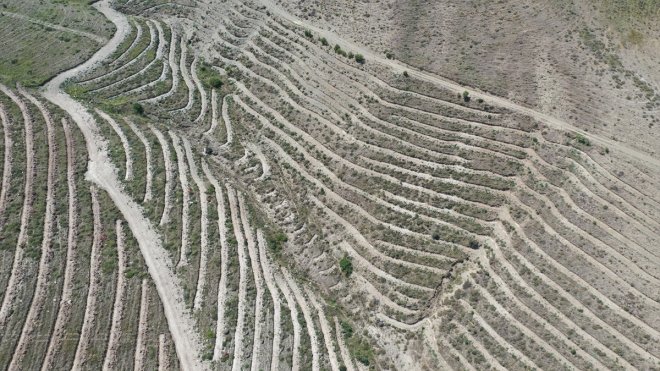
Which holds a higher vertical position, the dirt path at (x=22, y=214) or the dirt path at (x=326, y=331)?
the dirt path at (x=22, y=214)

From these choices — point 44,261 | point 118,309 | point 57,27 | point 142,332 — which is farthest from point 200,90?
point 142,332

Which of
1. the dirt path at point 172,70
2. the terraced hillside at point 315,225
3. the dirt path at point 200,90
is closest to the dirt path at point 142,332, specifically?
the terraced hillside at point 315,225

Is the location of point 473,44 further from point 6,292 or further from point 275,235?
point 6,292

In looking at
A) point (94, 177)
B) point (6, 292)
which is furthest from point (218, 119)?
point (6, 292)

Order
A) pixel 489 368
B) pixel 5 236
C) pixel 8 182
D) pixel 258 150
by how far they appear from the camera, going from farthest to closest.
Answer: pixel 258 150 → pixel 8 182 → pixel 5 236 → pixel 489 368

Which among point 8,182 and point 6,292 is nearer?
point 6,292

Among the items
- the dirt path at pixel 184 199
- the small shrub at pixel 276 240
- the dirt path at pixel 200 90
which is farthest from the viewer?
the dirt path at pixel 200 90

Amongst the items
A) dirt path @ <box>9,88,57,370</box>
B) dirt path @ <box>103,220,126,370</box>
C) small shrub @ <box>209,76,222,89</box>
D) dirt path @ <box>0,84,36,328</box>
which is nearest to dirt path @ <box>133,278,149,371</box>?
dirt path @ <box>103,220,126,370</box>

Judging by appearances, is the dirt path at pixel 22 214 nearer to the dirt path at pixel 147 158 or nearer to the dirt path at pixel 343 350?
the dirt path at pixel 147 158
